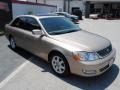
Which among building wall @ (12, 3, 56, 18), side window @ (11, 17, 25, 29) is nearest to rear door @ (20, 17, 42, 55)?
side window @ (11, 17, 25, 29)

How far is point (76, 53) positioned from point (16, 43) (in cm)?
353

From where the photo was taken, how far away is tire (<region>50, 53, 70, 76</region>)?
15.6 ft

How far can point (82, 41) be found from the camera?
16.0ft

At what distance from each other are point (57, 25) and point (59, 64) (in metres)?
1.48

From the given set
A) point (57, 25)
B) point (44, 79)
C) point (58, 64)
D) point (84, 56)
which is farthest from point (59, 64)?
point (57, 25)

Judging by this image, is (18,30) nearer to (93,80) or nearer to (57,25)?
(57,25)

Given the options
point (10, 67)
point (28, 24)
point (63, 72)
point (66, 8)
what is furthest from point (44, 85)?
point (66, 8)

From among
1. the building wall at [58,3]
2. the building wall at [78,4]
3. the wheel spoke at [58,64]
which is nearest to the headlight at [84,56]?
the wheel spoke at [58,64]

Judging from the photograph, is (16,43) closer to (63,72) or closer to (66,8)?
(63,72)

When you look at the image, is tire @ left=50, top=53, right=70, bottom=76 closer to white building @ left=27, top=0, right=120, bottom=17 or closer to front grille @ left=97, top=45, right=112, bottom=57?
front grille @ left=97, top=45, right=112, bottom=57

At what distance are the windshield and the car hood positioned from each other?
0.29m

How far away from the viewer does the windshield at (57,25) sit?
18.4 ft

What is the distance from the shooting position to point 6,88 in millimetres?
4508

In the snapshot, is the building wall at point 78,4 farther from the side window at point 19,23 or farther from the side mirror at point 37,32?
the side mirror at point 37,32
